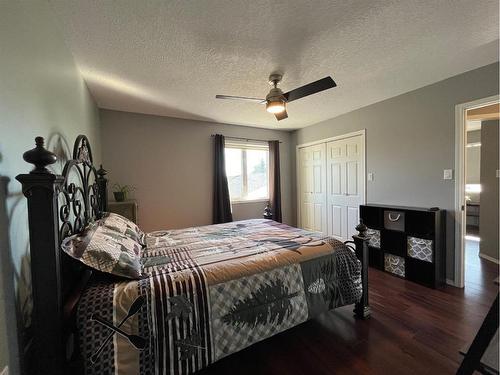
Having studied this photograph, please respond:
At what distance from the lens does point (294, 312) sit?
5.12 feet

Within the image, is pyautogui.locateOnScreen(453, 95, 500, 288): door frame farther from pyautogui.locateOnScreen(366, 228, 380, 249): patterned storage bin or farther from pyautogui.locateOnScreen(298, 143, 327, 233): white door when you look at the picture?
pyautogui.locateOnScreen(298, 143, 327, 233): white door

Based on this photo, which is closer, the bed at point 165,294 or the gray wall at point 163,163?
the bed at point 165,294

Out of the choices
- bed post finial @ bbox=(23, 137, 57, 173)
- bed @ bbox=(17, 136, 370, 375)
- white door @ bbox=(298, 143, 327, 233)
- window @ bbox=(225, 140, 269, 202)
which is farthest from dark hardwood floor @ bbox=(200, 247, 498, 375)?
window @ bbox=(225, 140, 269, 202)

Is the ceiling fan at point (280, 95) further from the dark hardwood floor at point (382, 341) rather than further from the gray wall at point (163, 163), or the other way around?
the dark hardwood floor at point (382, 341)

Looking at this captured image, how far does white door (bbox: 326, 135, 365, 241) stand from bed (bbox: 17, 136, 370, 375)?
6.56 ft

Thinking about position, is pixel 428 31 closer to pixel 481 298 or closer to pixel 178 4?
pixel 178 4

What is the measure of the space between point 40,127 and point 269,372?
2100 mm

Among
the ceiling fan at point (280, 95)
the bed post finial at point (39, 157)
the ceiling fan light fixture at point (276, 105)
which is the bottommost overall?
the bed post finial at point (39, 157)

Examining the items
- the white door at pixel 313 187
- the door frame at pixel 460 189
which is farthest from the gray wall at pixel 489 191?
the white door at pixel 313 187

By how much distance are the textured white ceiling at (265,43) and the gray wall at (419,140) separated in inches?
7.5

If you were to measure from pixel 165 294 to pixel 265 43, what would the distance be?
78.9 inches

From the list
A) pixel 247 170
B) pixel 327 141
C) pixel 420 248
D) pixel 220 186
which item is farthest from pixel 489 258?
pixel 220 186

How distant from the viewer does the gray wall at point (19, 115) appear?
856mm

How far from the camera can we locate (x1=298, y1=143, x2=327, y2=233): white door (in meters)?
4.42
